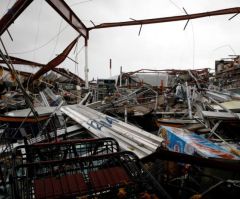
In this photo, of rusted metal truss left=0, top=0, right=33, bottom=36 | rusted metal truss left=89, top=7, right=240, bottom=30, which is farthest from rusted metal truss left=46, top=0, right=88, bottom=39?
rusted metal truss left=0, top=0, right=33, bottom=36

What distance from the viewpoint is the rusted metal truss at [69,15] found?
7.97 meters

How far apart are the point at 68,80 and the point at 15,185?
12457 millimetres

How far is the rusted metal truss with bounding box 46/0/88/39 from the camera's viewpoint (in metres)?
7.97

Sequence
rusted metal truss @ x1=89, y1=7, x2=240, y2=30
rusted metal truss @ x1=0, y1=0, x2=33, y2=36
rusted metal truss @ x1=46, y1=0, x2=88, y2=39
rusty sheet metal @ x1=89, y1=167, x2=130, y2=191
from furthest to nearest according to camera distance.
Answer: rusted metal truss @ x1=89, y1=7, x2=240, y2=30 → rusted metal truss @ x1=46, y1=0, x2=88, y2=39 → rusted metal truss @ x1=0, y1=0, x2=33, y2=36 → rusty sheet metal @ x1=89, y1=167, x2=130, y2=191

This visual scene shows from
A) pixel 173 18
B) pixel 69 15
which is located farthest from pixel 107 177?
pixel 173 18

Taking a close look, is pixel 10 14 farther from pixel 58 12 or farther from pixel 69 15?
pixel 69 15

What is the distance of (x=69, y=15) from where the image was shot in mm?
9250

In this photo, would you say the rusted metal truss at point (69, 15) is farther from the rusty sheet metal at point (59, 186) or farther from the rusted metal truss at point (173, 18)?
the rusty sheet metal at point (59, 186)

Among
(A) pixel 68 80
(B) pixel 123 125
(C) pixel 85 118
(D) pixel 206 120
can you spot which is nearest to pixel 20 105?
(C) pixel 85 118

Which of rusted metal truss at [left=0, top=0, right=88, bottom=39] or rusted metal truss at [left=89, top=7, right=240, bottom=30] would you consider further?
rusted metal truss at [left=89, top=7, right=240, bottom=30]

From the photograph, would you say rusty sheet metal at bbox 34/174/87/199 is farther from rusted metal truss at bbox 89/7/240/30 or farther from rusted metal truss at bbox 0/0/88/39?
rusted metal truss at bbox 89/7/240/30

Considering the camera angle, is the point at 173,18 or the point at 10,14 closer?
the point at 10,14

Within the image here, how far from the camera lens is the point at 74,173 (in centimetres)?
157

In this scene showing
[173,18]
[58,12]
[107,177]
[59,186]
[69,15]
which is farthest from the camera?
[173,18]
